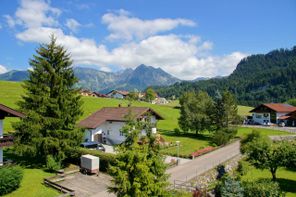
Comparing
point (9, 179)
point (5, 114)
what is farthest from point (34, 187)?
point (5, 114)

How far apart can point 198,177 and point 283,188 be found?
907 centimetres

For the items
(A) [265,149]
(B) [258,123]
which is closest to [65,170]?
(A) [265,149]

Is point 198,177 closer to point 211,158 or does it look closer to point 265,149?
point 265,149

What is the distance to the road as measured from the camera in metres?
32.1

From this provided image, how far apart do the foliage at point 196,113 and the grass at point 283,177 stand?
18.9m

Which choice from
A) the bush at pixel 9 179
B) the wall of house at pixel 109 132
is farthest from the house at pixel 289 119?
the bush at pixel 9 179

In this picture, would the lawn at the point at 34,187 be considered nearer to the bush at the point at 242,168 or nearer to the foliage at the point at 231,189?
the foliage at the point at 231,189

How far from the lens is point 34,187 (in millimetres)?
27297

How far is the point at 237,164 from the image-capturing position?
40.2 metres

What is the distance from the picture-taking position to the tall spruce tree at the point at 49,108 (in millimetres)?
32125

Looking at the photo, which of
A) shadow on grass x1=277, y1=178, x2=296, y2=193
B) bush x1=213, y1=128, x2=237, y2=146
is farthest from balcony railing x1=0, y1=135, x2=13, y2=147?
bush x1=213, y1=128, x2=237, y2=146

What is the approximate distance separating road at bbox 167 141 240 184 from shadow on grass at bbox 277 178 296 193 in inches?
295

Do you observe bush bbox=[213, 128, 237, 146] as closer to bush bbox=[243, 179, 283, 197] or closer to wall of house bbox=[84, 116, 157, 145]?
wall of house bbox=[84, 116, 157, 145]

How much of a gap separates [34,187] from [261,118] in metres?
87.9
